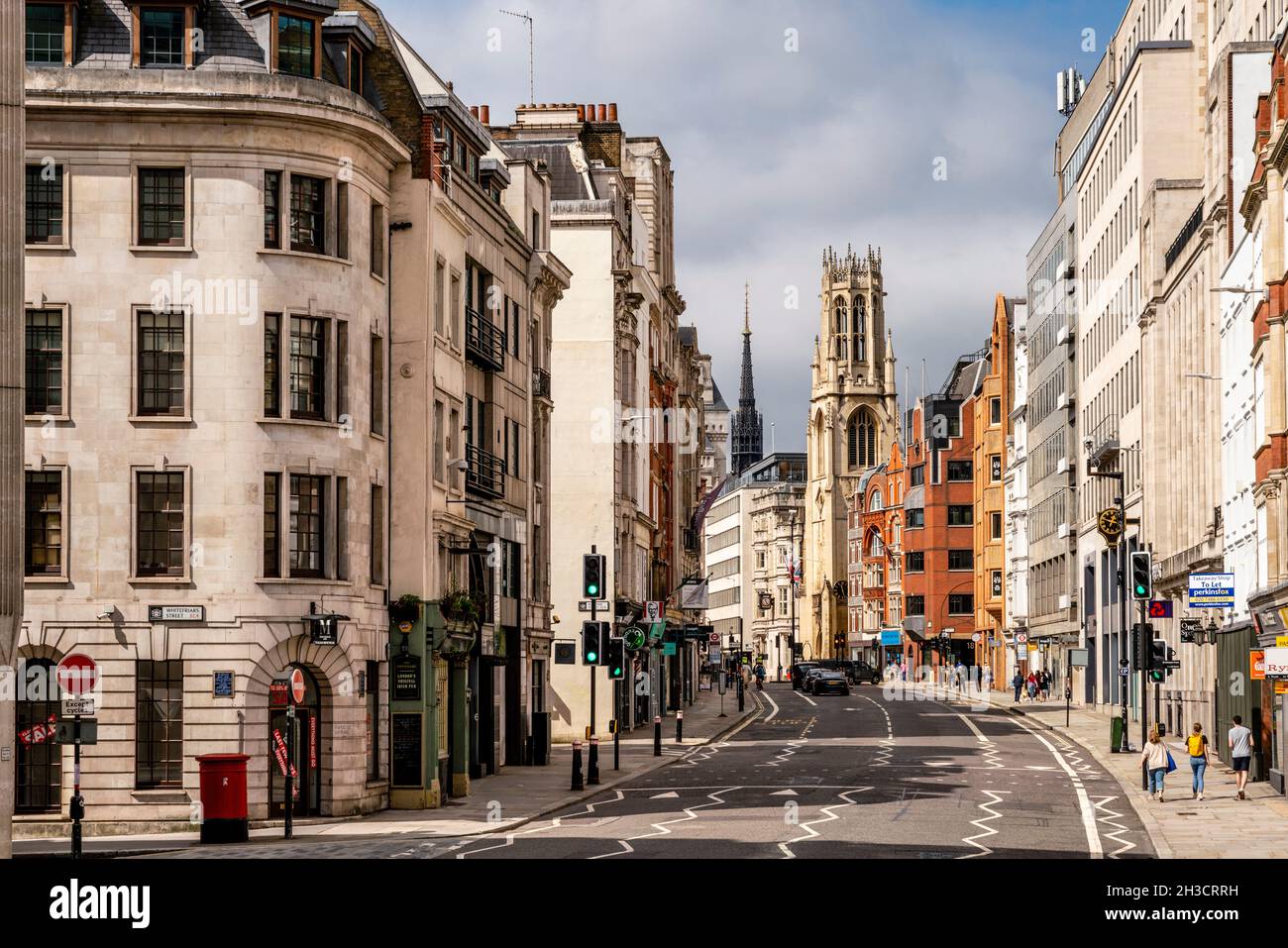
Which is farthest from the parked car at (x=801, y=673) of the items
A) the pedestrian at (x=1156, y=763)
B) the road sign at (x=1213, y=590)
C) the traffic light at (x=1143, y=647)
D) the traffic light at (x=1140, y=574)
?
the pedestrian at (x=1156, y=763)

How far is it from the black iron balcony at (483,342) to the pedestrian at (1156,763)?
58.0ft

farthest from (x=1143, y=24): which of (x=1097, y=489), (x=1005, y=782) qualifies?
(x=1005, y=782)

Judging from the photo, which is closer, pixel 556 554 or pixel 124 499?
pixel 124 499

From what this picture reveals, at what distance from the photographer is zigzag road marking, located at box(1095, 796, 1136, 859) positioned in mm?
26895

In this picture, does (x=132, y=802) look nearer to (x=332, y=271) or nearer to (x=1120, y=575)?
(x=332, y=271)

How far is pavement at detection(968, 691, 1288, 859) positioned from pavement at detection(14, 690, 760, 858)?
1097cm

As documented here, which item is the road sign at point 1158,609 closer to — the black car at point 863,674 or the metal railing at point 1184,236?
the metal railing at point 1184,236

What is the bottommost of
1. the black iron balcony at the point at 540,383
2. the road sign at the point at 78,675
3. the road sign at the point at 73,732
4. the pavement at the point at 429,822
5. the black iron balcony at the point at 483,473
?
the pavement at the point at 429,822

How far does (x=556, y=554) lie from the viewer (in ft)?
A: 207

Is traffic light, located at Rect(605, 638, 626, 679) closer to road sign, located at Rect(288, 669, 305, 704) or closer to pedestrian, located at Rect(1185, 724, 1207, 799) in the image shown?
road sign, located at Rect(288, 669, 305, 704)

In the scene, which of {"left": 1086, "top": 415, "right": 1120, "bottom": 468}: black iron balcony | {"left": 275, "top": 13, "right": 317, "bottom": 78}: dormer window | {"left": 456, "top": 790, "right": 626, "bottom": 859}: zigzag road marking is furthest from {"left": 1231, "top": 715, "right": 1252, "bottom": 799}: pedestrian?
{"left": 1086, "top": 415, "right": 1120, "bottom": 468}: black iron balcony

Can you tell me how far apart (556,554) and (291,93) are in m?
30.5

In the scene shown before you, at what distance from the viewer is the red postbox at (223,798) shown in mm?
29328

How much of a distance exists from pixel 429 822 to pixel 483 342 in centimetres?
1554
